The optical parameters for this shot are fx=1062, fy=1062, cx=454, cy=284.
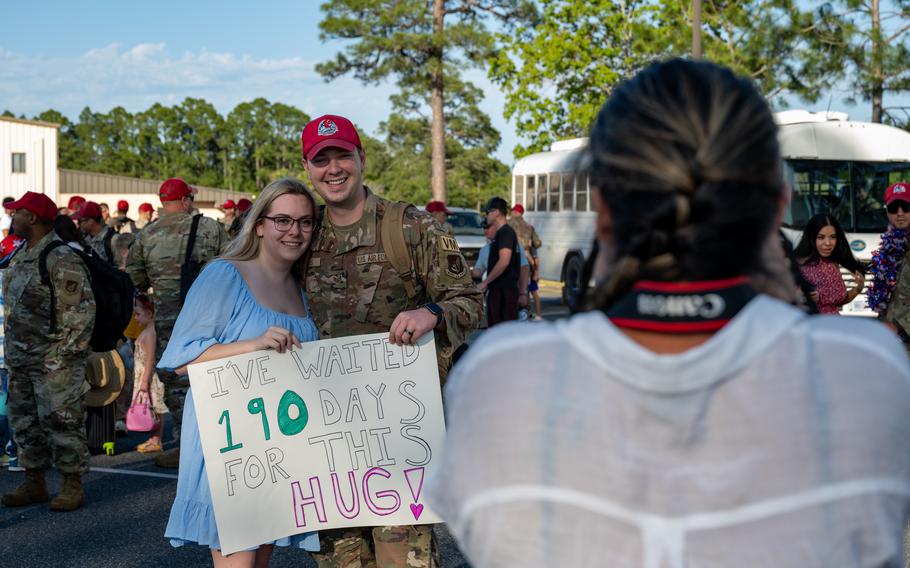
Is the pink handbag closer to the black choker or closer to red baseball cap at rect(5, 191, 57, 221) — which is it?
red baseball cap at rect(5, 191, 57, 221)

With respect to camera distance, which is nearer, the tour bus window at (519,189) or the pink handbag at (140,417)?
the pink handbag at (140,417)

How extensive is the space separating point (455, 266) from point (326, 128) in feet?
2.25

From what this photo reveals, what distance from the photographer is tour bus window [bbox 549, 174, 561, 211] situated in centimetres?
2277

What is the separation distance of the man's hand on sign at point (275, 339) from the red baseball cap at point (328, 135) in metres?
0.68

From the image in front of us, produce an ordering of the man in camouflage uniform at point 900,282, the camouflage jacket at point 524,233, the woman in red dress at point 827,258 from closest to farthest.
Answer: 1. the man in camouflage uniform at point 900,282
2. the woman in red dress at point 827,258
3. the camouflage jacket at point 524,233

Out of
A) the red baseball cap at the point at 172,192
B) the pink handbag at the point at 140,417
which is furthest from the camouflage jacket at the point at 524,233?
the pink handbag at the point at 140,417

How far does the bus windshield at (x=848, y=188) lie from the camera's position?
1550 cm

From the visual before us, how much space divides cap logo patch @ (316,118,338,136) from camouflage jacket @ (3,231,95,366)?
11.6 ft

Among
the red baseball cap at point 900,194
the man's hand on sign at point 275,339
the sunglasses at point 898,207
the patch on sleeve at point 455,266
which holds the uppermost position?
the red baseball cap at point 900,194

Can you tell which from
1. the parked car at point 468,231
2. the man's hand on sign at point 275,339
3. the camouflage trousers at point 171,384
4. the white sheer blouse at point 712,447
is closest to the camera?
the white sheer blouse at point 712,447

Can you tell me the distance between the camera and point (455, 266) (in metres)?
3.85

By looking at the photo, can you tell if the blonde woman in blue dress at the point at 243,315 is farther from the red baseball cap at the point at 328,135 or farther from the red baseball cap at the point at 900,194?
the red baseball cap at the point at 900,194

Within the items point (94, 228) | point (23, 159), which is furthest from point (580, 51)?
point (23, 159)

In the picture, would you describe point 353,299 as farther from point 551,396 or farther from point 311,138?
point 551,396
